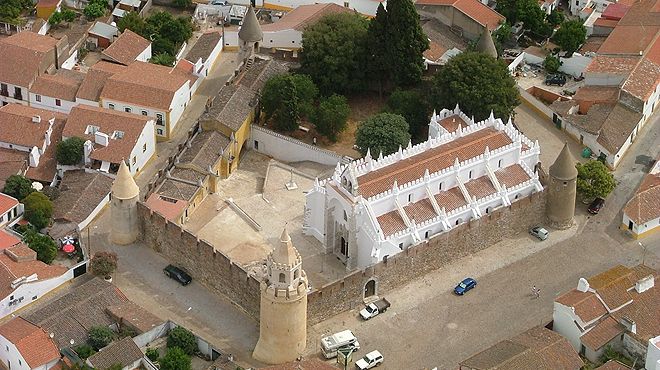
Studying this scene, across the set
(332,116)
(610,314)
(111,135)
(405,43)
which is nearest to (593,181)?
(610,314)

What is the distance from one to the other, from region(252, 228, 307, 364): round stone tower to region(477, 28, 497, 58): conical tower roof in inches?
1191

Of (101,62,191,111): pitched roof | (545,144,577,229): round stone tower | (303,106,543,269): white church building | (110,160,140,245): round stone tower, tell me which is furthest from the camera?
(101,62,191,111): pitched roof

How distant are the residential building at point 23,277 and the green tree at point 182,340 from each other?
9.24 m

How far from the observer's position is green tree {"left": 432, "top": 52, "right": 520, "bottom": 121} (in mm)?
96125

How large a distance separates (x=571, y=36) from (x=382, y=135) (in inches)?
930

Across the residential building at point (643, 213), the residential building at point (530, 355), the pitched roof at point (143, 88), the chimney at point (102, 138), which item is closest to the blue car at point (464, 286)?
the residential building at point (530, 355)

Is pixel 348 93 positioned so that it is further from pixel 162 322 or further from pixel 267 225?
pixel 162 322

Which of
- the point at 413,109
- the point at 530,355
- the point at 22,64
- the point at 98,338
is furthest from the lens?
the point at 22,64

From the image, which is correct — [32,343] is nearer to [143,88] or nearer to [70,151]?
[70,151]

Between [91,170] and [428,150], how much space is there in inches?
907

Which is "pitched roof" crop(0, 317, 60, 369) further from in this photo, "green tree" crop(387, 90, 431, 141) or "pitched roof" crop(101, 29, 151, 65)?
"green tree" crop(387, 90, 431, 141)

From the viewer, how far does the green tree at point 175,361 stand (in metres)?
77.0

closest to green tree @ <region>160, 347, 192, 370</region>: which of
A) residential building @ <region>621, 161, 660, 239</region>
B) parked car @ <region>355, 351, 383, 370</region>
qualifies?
parked car @ <region>355, 351, 383, 370</region>

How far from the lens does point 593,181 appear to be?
305 ft
